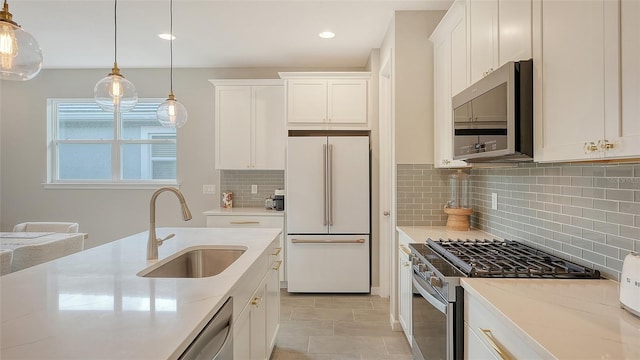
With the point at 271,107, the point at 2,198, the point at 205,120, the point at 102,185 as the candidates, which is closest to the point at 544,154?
the point at 271,107

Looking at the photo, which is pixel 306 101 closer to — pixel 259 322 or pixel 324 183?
pixel 324 183

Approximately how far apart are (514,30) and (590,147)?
2.48 ft

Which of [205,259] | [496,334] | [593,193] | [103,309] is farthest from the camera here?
[205,259]

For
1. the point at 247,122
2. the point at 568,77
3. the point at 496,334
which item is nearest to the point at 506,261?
the point at 496,334

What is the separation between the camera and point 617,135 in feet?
3.52

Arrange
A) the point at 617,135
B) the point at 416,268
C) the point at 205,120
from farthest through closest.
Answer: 1. the point at 205,120
2. the point at 416,268
3. the point at 617,135

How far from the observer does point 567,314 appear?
1.12 m

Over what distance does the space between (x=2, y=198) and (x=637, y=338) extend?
6.41 metres

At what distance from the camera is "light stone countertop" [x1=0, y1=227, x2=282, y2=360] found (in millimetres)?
887

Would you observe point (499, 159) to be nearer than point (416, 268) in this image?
Yes

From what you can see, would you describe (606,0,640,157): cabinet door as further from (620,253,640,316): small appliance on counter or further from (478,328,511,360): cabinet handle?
(478,328,511,360): cabinet handle

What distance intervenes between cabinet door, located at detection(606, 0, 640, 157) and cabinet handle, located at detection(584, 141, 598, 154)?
82 mm

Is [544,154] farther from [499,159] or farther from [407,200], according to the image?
[407,200]

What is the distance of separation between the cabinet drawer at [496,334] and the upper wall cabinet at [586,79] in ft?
1.97
